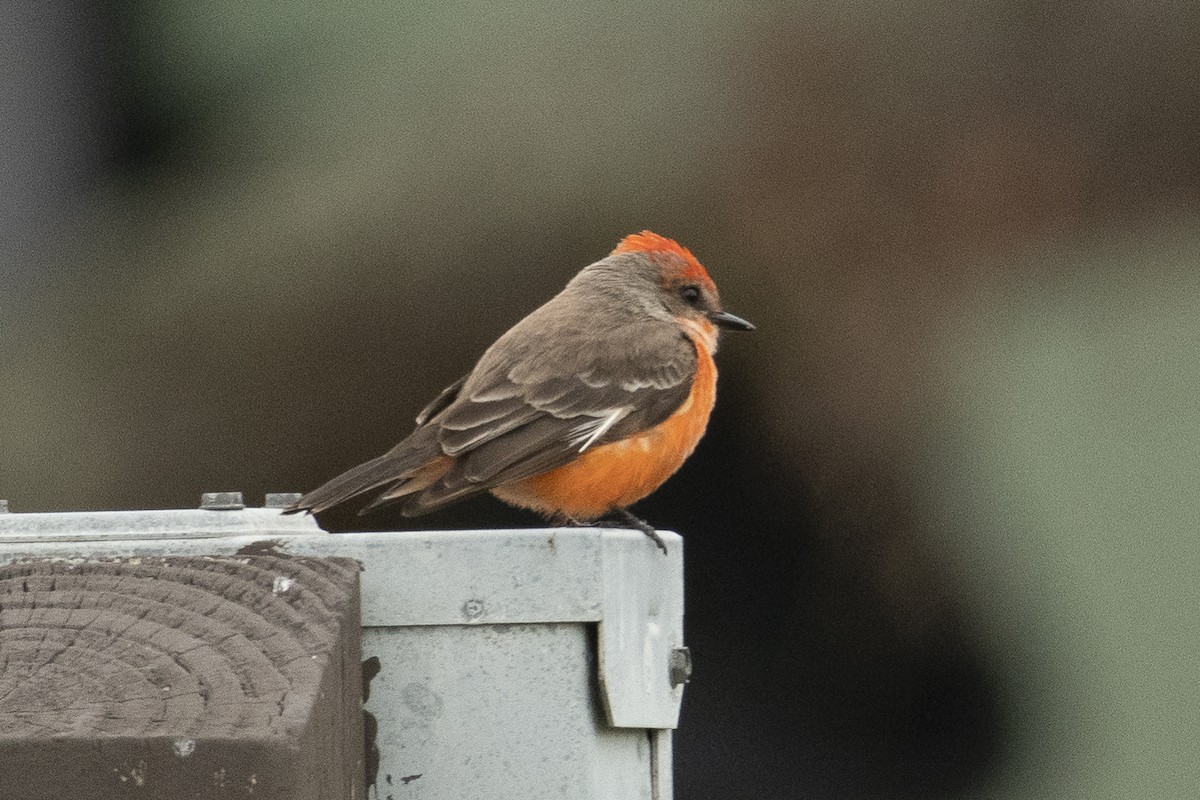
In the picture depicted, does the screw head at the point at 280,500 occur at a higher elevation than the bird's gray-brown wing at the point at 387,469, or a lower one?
lower

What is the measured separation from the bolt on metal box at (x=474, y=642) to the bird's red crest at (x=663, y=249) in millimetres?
3339

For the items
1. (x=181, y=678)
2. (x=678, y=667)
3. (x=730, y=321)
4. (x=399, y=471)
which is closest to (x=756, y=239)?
(x=730, y=321)

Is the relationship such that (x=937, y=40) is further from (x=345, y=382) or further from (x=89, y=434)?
(x=89, y=434)

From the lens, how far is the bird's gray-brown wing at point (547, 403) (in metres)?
4.15

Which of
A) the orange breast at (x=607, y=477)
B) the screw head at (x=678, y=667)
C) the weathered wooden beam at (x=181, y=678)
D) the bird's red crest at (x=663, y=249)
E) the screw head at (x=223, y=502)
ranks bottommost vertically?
the weathered wooden beam at (x=181, y=678)

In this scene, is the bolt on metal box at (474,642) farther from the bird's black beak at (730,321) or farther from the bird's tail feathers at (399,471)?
the bird's black beak at (730,321)

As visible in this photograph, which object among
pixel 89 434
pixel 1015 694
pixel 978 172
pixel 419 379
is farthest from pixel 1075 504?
pixel 89 434

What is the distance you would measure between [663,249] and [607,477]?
1117 mm

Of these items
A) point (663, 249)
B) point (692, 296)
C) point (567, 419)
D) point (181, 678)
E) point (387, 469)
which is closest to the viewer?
point (181, 678)

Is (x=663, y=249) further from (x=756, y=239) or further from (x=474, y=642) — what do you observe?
(x=474, y=642)

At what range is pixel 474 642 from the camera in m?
1.84

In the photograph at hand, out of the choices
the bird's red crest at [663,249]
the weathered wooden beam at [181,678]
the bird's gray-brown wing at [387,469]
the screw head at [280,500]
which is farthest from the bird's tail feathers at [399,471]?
the weathered wooden beam at [181,678]

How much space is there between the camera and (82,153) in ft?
15.1

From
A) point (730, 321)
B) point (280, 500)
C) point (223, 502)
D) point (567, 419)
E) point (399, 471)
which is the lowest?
point (223, 502)
